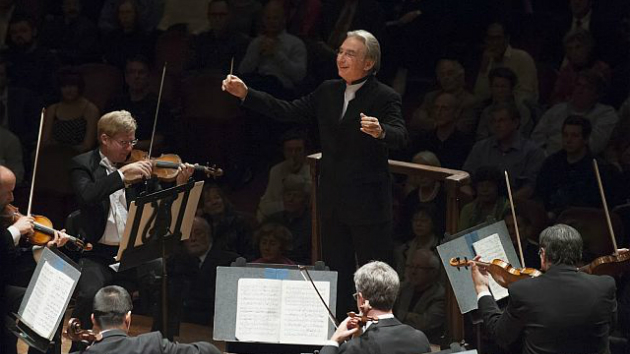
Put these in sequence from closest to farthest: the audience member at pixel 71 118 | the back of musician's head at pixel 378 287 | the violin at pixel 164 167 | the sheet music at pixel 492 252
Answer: the back of musician's head at pixel 378 287
the sheet music at pixel 492 252
the violin at pixel 164 167
the audience member at pixel 71 118

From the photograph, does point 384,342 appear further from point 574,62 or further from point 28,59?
point 28,59

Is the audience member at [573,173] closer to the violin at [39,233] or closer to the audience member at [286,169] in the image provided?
the audience member at [286,169]

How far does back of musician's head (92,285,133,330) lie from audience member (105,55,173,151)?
11.3ft

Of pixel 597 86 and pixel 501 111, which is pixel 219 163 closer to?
pixel 501 111

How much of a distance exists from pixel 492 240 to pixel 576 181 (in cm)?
203

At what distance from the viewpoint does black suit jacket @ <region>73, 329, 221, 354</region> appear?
4.02 meters

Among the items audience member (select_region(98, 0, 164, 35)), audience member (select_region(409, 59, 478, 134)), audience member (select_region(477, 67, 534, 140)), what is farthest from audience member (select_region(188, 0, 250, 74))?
audience member (select_region(477, 67, 534, 140))

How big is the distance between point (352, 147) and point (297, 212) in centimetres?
177

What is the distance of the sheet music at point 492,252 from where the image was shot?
484cm

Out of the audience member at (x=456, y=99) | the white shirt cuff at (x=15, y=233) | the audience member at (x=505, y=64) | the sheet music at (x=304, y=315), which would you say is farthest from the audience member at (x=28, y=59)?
the sheet music at (x=304, y=315)

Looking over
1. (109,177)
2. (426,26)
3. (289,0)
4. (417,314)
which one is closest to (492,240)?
(417,314)

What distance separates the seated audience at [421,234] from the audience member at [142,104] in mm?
2045

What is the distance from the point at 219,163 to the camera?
768 centimetres

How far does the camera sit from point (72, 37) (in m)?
8.48
